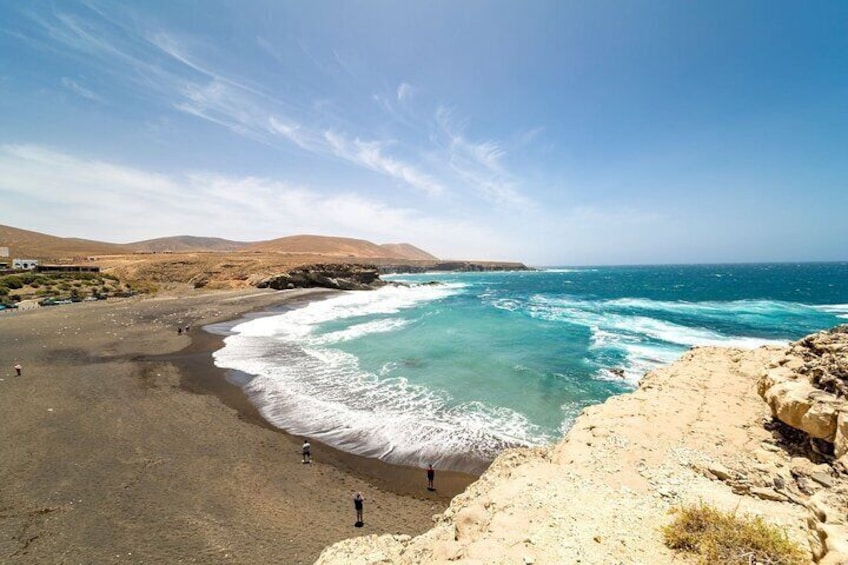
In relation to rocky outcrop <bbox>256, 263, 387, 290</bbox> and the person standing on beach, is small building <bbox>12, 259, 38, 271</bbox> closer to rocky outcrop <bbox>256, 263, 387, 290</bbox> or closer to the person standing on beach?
rocky outcrop <bbox>256, 263, 387, 290</bbox>

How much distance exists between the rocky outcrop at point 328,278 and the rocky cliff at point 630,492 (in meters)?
67.8

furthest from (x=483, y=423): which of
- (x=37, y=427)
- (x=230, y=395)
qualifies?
(x=37, y=427)

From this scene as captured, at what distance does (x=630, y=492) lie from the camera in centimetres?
768

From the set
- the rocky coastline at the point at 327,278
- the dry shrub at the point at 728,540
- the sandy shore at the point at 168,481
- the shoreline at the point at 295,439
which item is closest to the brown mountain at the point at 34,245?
the rocky coastline at the point at 327,278

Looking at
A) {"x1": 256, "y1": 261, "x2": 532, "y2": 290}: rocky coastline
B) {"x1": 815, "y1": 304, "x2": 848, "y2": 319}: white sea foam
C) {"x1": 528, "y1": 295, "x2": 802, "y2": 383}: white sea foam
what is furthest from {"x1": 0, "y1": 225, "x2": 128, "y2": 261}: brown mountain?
{"x1": 815, "y1": 304, "x2": 848, "y2": 319}: white sea foam

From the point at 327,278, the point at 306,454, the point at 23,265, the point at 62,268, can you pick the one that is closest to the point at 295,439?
the point at 306,454

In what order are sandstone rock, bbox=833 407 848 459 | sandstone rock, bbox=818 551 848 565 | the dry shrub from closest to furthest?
sandstone rock, bbox=818 551 848 565 < the dry shrub < sandstone rock, bbox=833 407 848 459

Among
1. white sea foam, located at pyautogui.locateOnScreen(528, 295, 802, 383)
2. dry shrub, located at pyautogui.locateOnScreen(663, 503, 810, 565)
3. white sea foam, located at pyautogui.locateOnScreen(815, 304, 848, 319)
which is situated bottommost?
white sea foam, located at pyautogui.locateOnScreen(528, 295, 802, 383)

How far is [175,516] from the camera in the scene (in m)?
10.4

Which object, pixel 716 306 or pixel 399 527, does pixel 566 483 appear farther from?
pixel 716 306

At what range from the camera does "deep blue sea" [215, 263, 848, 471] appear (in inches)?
609

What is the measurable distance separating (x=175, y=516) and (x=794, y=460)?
16.7m

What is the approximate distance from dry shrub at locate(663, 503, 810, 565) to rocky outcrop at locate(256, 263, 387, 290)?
72100 mm

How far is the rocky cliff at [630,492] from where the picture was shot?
19.4 ft
